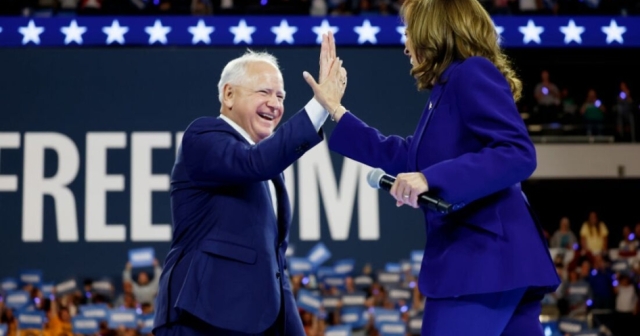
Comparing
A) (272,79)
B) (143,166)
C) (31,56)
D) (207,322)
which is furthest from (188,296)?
(31,56)

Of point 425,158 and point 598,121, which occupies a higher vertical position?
point 598,121

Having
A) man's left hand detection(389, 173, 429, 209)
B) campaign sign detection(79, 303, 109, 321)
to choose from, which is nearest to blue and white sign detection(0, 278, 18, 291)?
campaign sign detection(79, 303, 109, 321)

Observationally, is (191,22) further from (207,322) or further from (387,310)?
(207,322)

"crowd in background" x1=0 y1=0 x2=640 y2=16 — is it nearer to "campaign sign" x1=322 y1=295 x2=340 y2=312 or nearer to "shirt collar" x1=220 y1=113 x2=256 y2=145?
"campaign sign" x1=322 y1=295 x2=340 y2=312

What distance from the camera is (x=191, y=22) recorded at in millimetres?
9797

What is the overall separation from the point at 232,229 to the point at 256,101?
A: 0.48 metres

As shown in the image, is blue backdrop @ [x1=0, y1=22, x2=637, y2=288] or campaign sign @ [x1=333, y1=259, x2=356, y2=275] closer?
campaign sign @ [x1=333, y1=259, x2=356, y2=275]

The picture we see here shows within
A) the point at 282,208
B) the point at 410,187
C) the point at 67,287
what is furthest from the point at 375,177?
the point at 67,287

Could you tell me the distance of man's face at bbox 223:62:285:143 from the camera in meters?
2.87

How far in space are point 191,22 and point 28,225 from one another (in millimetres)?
2916

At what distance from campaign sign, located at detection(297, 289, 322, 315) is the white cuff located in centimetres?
586

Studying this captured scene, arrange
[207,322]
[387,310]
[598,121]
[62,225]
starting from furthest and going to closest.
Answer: [598,121]
[62,225]
[387,310]
[207,322]

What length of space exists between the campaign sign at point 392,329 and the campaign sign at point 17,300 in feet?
12.1

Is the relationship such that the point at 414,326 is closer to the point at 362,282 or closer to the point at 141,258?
the point at 362,282
